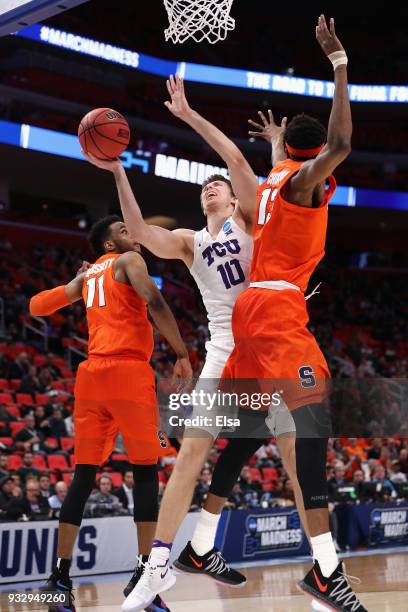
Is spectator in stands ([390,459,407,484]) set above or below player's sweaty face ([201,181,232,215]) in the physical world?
below

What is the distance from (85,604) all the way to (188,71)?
65.7ft

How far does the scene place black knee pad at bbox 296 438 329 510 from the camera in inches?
157

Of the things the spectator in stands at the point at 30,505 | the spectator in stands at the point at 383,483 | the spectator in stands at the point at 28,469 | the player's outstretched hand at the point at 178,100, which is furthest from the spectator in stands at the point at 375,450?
the player's outstretched hand at the point at 178,100

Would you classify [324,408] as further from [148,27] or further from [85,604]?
[148,27]

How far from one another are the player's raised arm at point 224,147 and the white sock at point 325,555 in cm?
183

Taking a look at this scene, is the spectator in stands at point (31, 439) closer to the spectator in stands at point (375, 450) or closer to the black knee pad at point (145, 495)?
the black knee pad at point (145, 495)

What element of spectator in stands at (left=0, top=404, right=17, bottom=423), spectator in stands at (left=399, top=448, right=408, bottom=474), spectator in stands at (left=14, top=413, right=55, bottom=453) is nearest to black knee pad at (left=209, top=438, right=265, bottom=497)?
spectator in stands at (left=14, top=413, right=55, bottom=453)

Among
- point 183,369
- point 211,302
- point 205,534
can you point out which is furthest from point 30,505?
point 211,302

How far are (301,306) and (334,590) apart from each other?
138cm

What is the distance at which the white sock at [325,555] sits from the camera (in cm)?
396

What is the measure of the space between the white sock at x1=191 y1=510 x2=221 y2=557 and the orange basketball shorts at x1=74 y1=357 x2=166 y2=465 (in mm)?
490

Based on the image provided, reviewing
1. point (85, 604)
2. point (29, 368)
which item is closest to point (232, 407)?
point (85, 604)

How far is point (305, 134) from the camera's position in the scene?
4.34 meters

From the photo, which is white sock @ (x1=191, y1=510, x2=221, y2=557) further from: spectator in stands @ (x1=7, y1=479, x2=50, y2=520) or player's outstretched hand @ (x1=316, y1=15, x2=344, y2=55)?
spectator in stands @ (x1=7, y1=479, x2=50, y2=520)
